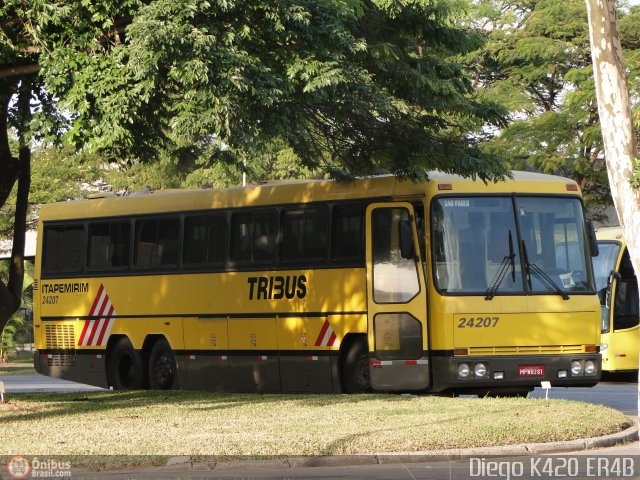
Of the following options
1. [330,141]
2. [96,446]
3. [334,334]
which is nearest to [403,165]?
[330,141]

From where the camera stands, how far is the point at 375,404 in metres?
19.1

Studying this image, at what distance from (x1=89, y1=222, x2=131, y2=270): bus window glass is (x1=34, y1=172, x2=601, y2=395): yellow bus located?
5cm

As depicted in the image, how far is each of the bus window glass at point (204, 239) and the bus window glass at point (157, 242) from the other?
0.85 feet

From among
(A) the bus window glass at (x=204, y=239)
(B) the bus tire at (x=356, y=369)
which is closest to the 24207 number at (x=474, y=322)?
(B) the bus tire at (x=356, y=369)

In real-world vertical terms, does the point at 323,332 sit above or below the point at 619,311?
below

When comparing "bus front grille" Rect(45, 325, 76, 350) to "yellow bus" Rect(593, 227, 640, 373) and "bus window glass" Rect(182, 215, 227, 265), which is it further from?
"yellow bus" Rect(593, 227, 640, 373)

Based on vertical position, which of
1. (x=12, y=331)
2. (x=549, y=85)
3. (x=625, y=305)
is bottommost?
(x=625, y=305)

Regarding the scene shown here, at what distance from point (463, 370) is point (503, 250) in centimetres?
188

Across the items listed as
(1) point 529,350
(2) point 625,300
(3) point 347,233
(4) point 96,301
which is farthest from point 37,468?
(2) point 625,300

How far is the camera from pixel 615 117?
1211 centimetres

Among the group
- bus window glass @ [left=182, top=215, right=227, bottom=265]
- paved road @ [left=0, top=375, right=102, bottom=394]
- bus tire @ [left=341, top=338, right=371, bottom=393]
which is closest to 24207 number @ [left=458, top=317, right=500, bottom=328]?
bus tire @ [left=341, top=338, right=371, bottom=393]

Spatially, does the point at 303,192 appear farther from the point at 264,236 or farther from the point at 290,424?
the point at 290,424

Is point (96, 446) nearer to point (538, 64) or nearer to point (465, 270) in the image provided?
point (465, 270)

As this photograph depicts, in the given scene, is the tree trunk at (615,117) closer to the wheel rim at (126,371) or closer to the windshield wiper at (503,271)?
the windshield wiper at (503,271)
